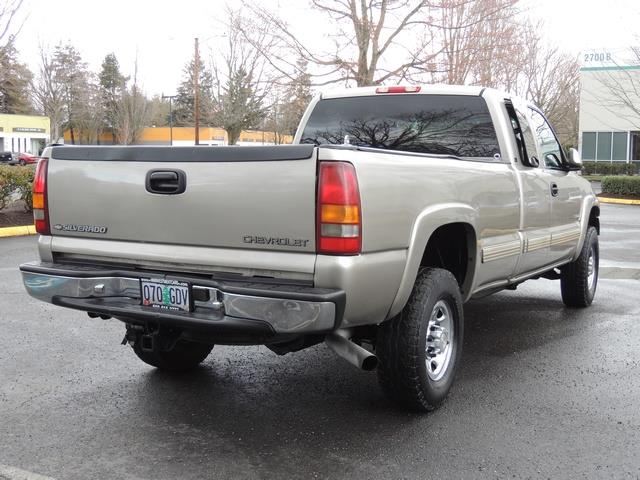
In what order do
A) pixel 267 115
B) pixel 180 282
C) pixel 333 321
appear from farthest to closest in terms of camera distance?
pixel 267 115 < pixel 180 282 < pixel 333 321

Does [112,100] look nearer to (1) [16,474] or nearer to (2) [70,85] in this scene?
(2) [70,85]

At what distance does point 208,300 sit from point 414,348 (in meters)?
1.18

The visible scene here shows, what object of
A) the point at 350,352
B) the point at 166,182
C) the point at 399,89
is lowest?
the point at 350,352

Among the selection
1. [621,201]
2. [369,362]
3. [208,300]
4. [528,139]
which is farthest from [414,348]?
[621,201]

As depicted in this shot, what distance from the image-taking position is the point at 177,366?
4898 millimetres

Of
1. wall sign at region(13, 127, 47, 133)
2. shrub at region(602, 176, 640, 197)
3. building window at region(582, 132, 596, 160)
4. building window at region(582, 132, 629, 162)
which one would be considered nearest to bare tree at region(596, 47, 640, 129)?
building window at region(582, 132, 629, 162)

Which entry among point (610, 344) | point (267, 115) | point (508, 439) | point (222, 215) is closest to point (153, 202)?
point (222, 215)

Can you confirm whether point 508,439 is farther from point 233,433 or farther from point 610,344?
point 610,344

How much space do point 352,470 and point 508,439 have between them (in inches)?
37.1

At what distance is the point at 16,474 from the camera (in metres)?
3.34

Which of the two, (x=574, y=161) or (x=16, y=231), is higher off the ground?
(x=574, y=161)

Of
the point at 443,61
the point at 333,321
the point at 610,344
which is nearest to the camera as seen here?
the point at 333,321

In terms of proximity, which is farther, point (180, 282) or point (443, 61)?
point (443, 61)

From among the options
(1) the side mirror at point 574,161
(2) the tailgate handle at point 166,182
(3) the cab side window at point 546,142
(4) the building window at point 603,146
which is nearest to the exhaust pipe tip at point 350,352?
(2) the tailgate handle at point 166,182
